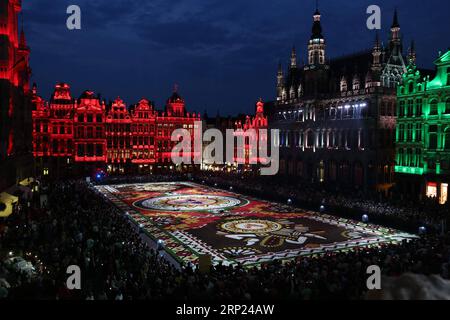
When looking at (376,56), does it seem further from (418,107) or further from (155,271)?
(155,271)

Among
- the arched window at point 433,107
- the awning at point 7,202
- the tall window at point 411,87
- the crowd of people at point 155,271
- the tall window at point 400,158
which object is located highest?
the tall window at point 411,87

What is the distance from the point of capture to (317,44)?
56.8 m

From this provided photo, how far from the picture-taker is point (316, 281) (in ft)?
44.4

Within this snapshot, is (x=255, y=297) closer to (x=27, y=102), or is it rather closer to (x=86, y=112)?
(x=27, y=102)

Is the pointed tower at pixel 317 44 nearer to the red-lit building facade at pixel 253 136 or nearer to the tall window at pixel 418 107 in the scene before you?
the red-lit building facade at pixel 253 136

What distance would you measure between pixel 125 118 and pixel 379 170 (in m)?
45.8

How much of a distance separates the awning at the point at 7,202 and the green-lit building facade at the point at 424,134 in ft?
113

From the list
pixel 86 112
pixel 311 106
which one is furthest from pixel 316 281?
pixel 86 112

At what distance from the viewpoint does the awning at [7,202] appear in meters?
25.2

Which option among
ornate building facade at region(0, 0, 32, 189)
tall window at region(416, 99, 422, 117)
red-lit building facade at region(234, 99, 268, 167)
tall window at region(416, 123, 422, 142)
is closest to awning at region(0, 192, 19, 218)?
ornate building facade at region(0, 0, 32, 189)

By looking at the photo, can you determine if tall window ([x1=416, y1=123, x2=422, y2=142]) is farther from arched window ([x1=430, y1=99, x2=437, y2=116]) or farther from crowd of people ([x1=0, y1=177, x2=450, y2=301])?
crowd of people ([x1=0, y1=177, x2=450, y2=301])

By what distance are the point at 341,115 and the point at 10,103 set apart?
3794cm

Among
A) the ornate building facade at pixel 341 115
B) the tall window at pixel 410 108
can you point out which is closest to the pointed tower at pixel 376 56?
the ornate building facade at pixel 341 115

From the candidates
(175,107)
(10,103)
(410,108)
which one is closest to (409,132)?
(410,108)
